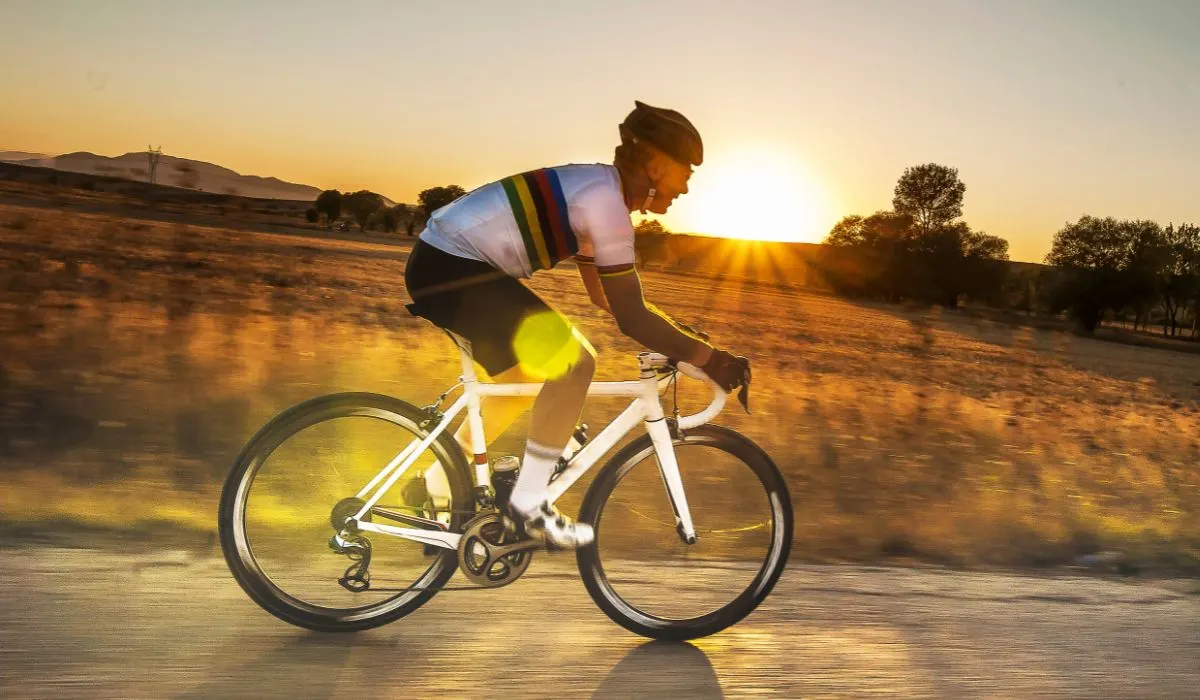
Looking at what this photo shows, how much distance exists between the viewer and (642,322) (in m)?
3.55

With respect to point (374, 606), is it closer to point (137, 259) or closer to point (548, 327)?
point (548, 327)

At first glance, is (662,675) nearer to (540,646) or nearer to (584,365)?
(540,646)

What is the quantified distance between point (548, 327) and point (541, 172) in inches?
22.6

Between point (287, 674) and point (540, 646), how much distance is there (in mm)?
943

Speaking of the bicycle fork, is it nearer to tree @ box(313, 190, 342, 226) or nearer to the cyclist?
the cyclist

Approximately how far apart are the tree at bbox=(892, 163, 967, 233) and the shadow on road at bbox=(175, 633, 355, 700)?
84683 millimetres

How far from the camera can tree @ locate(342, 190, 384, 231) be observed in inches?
989

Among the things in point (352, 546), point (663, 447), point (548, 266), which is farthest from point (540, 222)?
point (352, 546)

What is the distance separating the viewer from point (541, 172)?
3568mm

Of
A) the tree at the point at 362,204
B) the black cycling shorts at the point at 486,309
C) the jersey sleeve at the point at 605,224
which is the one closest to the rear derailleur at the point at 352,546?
the black cycling shorts at the point at 486,309

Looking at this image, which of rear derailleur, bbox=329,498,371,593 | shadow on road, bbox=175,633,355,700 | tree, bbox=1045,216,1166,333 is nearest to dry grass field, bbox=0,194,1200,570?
rear derailleur, bbox=329,498,371,593

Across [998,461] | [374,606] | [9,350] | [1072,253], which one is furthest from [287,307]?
[1072,253]

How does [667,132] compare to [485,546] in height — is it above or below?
above

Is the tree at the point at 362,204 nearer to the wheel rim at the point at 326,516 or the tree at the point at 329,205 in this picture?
the tree at the point at 329,205
